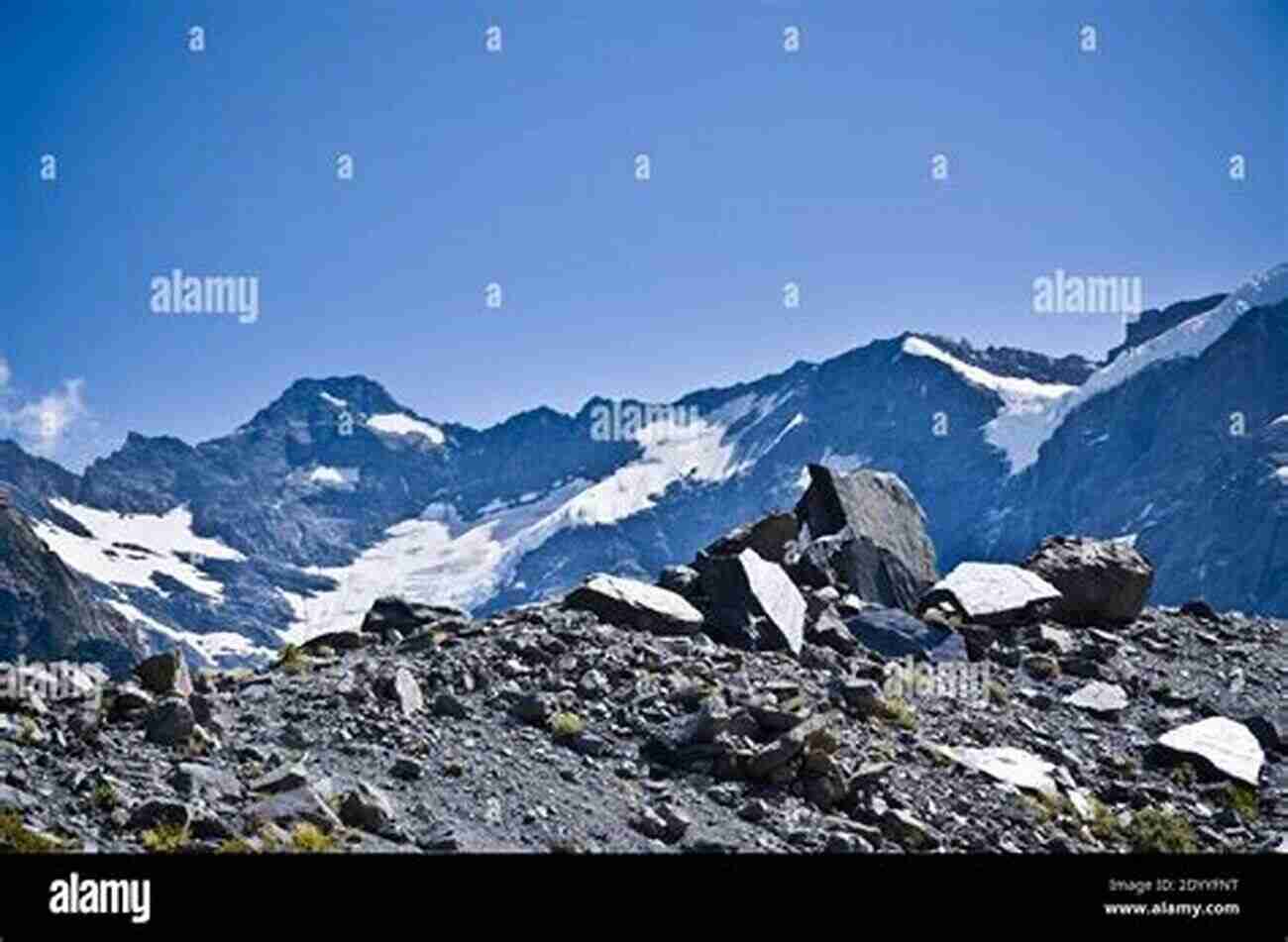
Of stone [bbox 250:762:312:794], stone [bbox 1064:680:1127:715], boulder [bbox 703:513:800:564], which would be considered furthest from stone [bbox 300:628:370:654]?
stone [bbox 1064:680:1127:715]

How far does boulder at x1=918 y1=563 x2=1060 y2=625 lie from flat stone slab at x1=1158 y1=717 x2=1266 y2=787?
137 inches

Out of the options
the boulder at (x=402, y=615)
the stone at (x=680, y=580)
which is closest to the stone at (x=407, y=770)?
the boulder at (x=402, y=615)

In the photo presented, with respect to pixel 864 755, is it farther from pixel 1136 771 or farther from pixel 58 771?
pixel 58 771

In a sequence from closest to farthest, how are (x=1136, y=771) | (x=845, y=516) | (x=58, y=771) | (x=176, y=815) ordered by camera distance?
(x=176, y=815) < (x=58, y=771) < (x=1136, y=771) < (x=845, y=516)

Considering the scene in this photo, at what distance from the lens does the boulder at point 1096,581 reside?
1742cm

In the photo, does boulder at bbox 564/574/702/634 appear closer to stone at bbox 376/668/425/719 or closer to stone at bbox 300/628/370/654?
stone at bbox 300/628/370/654

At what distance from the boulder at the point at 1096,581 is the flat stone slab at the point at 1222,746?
13.5 feet

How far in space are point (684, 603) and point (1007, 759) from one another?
4.02 m

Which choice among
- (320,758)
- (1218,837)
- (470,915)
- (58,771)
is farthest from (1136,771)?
(58,771)

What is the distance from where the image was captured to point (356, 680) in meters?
11.5

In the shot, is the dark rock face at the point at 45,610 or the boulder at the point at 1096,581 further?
the dark rock face at the point at 45,610

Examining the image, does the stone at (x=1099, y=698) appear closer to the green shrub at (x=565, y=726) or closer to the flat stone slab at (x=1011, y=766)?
the flat stone slab at (x=1011, y=766)

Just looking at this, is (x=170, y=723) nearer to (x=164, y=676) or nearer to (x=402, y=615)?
(x=164, y=676)

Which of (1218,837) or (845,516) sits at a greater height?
(845,516)
